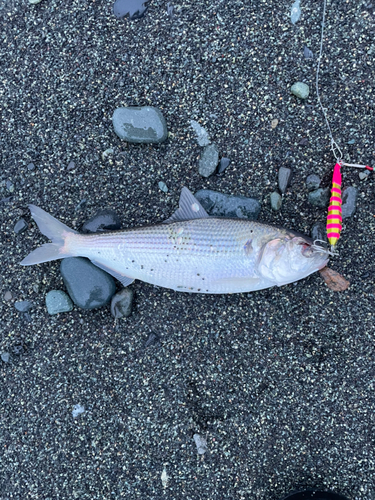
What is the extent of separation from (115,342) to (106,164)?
166cm

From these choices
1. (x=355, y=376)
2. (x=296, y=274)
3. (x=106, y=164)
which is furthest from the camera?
(x=106, y=164)

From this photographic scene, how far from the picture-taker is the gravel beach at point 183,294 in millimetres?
2799

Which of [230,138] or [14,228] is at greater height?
[230,138]

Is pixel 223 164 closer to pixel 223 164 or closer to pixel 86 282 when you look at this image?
pixel 223 164

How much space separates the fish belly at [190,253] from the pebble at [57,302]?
0.49 m

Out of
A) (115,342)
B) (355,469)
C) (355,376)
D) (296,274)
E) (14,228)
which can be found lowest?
(355,469)

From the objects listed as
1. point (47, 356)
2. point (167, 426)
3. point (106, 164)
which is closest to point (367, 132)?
point (106, 164)

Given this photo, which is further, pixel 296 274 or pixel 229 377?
pixel 229 377

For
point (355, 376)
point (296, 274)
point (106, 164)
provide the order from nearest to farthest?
point (296, 274) < point (355, 376) < point (106, 164)

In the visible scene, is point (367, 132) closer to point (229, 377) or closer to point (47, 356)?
point (229, 377)

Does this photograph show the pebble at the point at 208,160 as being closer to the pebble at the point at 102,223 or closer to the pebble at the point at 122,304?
the pebble at the point at 102,223

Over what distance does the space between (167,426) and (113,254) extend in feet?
5.23

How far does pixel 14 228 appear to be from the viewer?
3021 millimetres

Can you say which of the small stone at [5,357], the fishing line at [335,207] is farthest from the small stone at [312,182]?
the small stone at [5,357]
